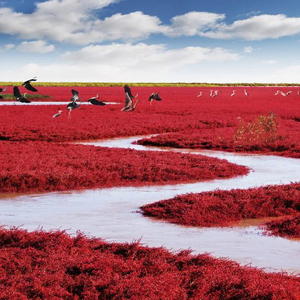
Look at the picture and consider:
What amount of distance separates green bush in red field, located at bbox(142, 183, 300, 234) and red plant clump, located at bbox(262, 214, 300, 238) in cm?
76

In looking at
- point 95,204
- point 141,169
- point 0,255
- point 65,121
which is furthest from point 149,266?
point 65,121

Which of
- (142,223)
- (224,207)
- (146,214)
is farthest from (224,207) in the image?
(142,223)

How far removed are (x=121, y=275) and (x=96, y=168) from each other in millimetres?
9655

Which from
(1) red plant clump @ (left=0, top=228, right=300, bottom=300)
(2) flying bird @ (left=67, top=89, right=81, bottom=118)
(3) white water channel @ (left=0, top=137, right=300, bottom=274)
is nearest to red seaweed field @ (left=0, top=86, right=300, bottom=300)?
(1) red plant clump @ (left=0, top=228, right=300, bottom=300)

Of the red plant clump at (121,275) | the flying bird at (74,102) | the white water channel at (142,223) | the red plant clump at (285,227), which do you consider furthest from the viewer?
the flying bird at (74,102)

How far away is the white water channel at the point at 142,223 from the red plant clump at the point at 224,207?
380 millimetres

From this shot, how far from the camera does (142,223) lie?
10.4m

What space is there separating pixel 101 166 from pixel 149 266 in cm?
→ 951

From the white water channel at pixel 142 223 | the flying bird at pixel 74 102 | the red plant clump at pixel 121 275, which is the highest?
the flying bird at pixel 74 102

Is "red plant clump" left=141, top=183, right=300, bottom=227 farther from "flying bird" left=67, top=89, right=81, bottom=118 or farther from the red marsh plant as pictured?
"flying bird" left=67, top=89, right=81, bottom=118

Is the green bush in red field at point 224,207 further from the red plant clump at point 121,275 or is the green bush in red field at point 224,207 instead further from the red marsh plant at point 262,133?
the red marsh plant at point 262,133

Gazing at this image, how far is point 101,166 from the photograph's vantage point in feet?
55.1

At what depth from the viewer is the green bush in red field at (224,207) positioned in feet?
35.3

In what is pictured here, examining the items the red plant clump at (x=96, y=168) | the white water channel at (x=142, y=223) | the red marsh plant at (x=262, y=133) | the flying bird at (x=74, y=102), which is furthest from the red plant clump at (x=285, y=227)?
the flying bird at (x=74, y=102)
